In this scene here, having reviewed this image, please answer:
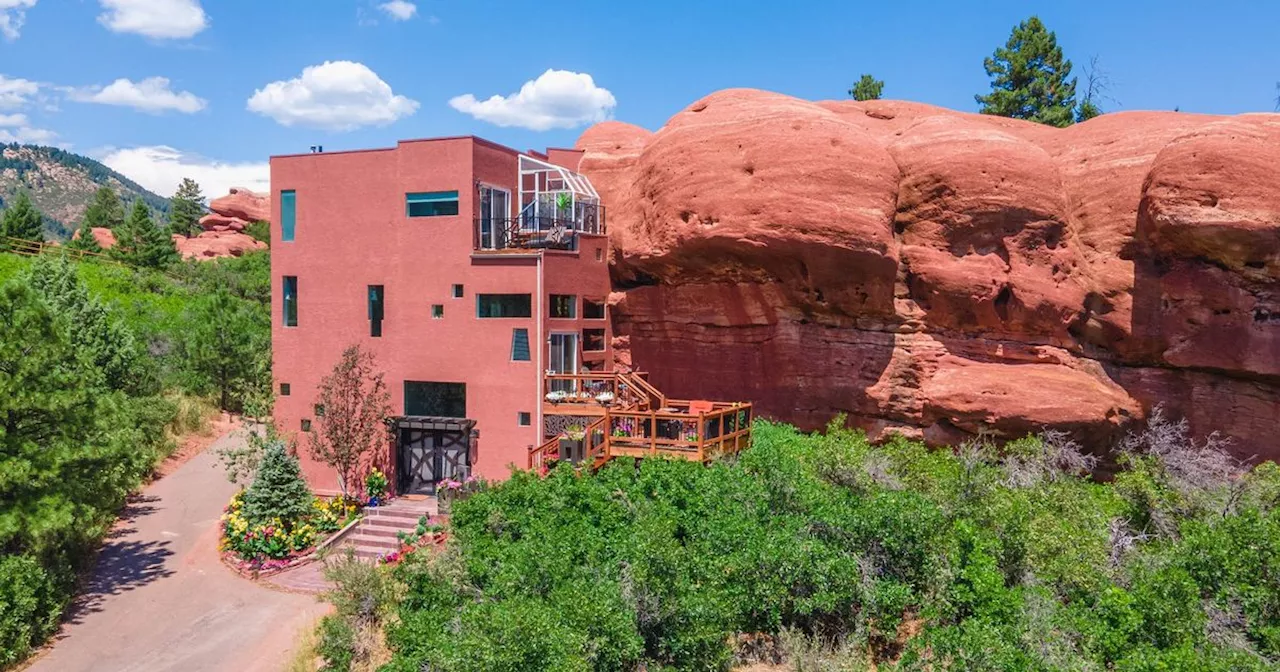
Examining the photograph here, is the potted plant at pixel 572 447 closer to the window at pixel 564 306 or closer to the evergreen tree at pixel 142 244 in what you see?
the window at pixel 564 306

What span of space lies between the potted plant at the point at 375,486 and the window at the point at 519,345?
5.29 meters

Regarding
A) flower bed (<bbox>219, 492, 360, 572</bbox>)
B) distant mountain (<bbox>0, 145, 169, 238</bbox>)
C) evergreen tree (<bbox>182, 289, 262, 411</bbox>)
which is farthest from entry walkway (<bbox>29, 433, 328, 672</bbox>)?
distant mountain (<bbox>0, 145, 169, 238</bbox>)

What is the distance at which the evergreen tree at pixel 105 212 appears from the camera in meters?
69.5

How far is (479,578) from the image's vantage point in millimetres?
13438

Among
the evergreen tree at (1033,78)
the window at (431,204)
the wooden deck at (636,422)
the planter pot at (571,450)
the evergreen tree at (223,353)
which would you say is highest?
the evergreen tree at (1033,78)

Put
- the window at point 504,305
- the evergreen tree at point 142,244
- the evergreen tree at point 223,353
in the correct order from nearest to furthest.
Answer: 1. the window at point 504,305
2. the evergreen tree at point 223,353
3. the evergreen tree at point 142,244

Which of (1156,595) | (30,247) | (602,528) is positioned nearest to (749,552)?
(602,528)

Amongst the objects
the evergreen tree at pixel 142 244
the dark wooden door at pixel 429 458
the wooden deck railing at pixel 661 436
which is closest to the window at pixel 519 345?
the wooden deck railing at pixel 661 436

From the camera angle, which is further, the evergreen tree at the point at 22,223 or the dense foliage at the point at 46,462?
the evergreen tree at the point at 22,223

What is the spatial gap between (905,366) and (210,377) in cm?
2808

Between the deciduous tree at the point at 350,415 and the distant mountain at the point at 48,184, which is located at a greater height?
the distant mountain at the point at 48,184

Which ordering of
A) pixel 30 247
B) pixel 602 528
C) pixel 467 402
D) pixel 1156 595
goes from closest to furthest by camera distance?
pixel 1156 595, pixel 602 528, pixel 467 402, pixel 30 247

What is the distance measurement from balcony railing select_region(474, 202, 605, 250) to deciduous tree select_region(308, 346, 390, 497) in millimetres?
4873

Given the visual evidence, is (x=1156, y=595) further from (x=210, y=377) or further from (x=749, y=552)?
(x=210, y=377)
